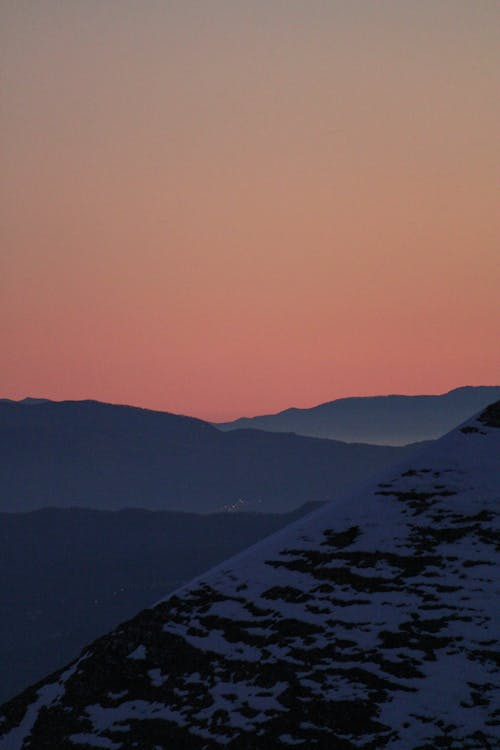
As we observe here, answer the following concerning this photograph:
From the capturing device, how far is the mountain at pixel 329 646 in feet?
49.4

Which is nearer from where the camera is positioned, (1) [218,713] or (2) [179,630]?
(1) [218,713]

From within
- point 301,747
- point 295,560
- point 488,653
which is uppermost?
point 295,560

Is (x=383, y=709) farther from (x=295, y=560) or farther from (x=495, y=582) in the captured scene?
(x=295, y=560)

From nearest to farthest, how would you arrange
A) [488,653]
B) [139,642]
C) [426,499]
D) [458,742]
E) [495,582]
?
[458,742] → [488,653] → [495,582] → [139,642] → [426,499]

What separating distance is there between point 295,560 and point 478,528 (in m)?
3.06

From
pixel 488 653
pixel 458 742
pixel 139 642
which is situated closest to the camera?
pixel 458 742

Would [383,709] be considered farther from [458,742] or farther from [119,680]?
[119,680]

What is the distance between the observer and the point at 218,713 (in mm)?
15734

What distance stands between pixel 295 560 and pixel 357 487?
8.69ft

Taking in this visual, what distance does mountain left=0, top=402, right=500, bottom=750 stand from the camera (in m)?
15.1

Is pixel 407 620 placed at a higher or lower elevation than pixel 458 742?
higher

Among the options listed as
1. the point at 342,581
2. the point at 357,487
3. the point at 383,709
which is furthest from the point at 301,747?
the point at 357,487

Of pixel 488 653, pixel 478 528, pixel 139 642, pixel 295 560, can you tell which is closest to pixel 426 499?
pixel 478 528

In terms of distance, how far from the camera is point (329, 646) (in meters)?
16.4
